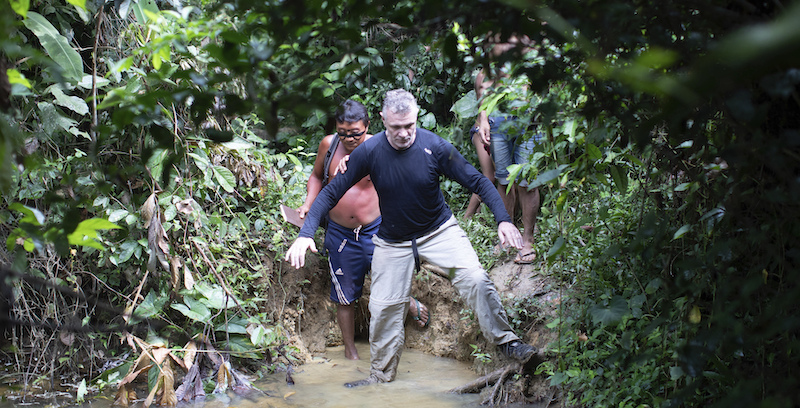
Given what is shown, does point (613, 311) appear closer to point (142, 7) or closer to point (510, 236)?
point (510, 236)

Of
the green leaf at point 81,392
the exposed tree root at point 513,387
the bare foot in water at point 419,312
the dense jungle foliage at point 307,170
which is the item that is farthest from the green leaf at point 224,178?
the exposed tree root at point 513,387

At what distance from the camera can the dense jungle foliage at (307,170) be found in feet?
3.91

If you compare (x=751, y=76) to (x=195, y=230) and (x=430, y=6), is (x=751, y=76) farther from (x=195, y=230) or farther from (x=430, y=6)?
(x=195, y=230)

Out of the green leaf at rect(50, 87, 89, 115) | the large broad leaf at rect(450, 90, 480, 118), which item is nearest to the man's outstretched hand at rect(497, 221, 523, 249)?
the large broad leaf at rect(450, 90, 480, 118)

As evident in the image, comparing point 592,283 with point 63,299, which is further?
point 63,299

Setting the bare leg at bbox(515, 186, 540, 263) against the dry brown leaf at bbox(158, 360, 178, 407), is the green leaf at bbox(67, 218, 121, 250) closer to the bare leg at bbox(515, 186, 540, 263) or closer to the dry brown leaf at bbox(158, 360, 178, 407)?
the dry brown leaf at bbox(158, 360, 178, 407)

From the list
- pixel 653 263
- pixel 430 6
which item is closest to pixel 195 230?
pixel 653 263

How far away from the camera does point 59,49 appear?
370cm

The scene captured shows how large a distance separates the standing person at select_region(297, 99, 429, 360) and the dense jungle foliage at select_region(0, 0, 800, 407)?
47 centimetres

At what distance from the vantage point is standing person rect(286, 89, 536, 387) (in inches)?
157

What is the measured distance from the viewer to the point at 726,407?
3.31ft

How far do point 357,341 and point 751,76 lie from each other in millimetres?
5322

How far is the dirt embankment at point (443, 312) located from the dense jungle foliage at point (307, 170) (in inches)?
10.7

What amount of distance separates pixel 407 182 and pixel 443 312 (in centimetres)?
161
